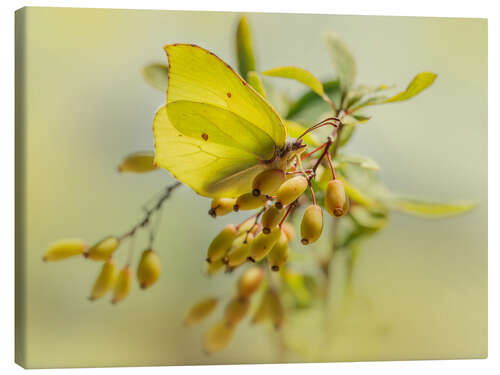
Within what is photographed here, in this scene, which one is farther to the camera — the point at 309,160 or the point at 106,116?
the point at 106,116

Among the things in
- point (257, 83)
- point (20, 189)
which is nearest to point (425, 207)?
point (257, 83)

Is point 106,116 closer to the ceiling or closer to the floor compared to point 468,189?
closer to the ceiling

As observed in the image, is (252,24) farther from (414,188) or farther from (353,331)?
(353,331)

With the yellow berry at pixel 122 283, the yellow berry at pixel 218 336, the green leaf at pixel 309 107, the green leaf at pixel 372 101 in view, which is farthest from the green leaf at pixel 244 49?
the yellow berry at pixel 218 336

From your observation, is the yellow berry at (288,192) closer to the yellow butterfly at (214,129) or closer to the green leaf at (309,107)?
the yellow butterfly at (214,129)

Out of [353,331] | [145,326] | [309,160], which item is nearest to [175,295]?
[145,326]

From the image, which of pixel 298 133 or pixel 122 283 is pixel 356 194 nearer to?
pixel 298 133
